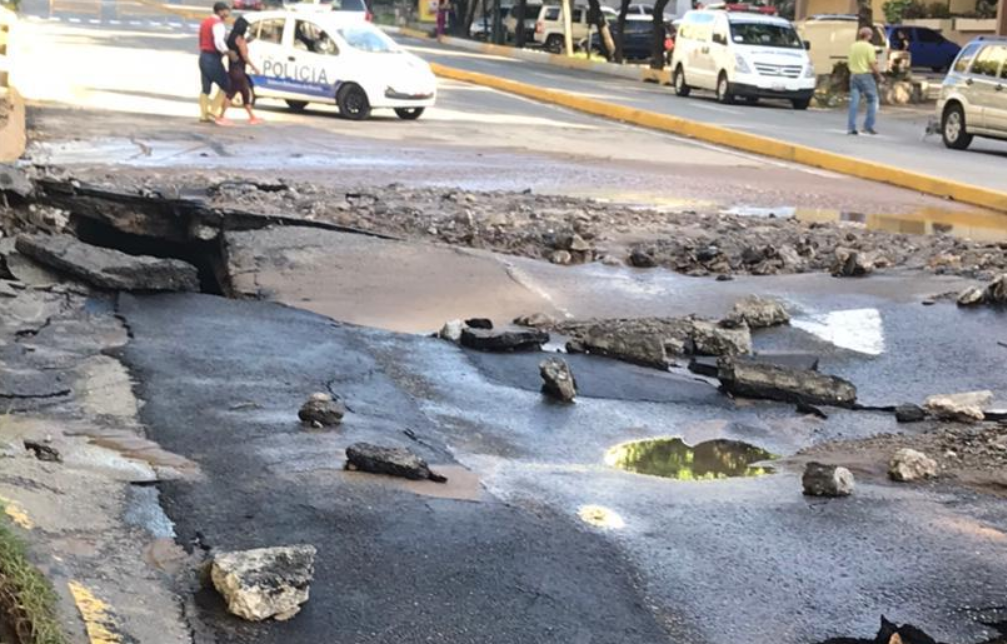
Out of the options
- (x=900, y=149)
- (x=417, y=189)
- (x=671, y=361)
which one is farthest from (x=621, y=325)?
(x=900, y=149)

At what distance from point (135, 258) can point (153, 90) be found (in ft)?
57.3

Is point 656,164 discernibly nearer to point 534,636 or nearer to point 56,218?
point 56,218

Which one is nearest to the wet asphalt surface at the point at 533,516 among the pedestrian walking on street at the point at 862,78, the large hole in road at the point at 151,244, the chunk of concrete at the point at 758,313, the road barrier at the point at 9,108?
the chunk of concrete at the point at 758,313

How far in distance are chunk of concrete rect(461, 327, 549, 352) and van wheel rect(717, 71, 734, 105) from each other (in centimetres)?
2309

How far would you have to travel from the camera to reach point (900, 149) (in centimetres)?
2202

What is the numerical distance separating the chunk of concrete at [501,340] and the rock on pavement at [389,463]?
2.57m

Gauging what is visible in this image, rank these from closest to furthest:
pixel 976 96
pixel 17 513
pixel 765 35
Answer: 1. pixel 17 513
2. pixel 976 96
3. pixel 765 35

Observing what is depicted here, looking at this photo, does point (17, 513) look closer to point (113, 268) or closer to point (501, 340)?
point (501, 340)

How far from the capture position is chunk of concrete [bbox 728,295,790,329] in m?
9.30

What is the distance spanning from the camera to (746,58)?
98.0 feet

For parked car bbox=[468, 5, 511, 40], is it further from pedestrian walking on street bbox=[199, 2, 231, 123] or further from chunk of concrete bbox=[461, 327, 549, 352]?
chunk of concrete bbox=[461, 327, 549, 352]

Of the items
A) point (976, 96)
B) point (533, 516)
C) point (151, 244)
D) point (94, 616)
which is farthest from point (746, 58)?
point (94, 616)

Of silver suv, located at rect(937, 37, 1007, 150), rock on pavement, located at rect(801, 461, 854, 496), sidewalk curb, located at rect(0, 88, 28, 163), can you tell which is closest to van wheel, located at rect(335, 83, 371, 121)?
sidewalk curb, located at rect(0, 88, 28, 163)

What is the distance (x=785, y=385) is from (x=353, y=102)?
55.4 ft
